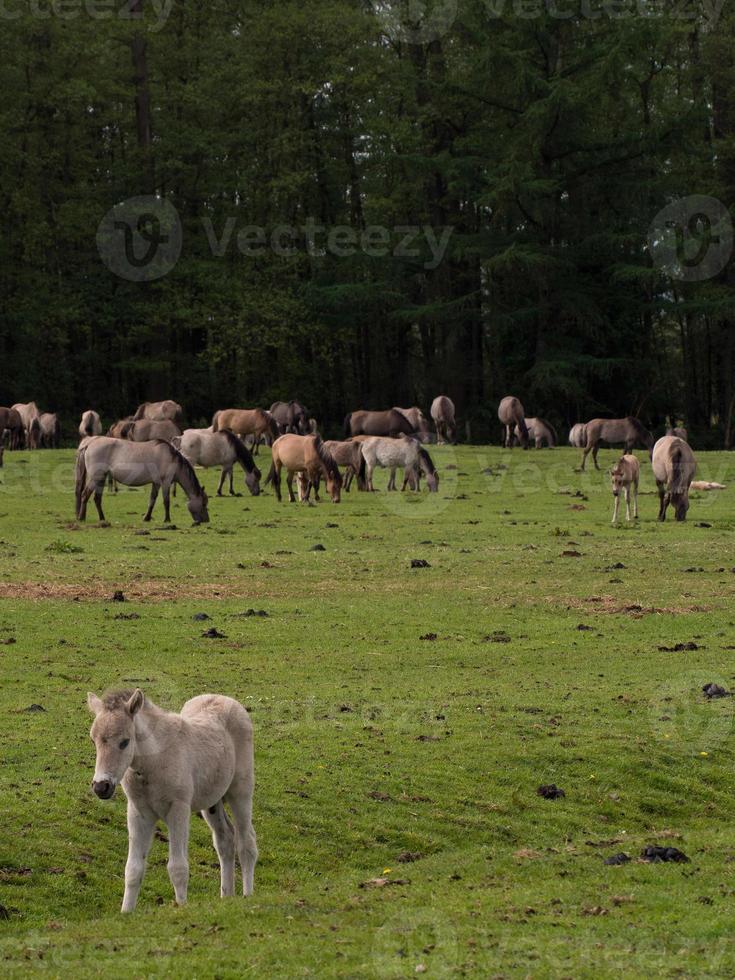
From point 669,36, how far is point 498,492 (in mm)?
30112

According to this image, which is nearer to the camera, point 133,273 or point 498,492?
point 498,492

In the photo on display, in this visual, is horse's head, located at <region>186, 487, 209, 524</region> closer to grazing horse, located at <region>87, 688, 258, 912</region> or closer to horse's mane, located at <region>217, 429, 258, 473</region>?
horse's mane, located at <region>217, 429, 258, 473</region>

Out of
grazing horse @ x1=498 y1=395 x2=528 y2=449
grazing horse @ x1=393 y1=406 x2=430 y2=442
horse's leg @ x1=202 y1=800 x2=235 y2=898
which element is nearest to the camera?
horse's leg @ x1=202 y1=800 x2=235 y2=898

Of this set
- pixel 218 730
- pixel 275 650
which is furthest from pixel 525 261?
pixel 218 730

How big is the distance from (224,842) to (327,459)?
2541 cm

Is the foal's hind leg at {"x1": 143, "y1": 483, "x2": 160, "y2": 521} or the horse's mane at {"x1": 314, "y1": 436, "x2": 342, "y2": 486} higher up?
the horse's mane at {"x1": 314, "y1": 436, "x2": 342, "y2": 486}

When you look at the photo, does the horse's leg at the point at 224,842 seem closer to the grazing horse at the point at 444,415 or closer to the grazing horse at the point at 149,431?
the grazing horse at the point at 149,431

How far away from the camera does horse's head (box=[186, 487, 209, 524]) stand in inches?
1169

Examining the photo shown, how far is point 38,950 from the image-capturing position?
317 inches

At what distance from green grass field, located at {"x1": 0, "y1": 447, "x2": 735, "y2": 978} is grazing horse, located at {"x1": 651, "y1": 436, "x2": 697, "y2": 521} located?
5109 millimetres

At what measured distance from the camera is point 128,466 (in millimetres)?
30250

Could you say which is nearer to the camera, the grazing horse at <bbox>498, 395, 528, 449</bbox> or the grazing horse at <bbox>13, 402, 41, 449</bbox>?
the grazing horse at <bbox>13, 402, 41, 449</bbox>

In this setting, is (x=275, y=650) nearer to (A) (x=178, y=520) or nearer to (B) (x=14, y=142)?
(A) (x=178, y=520)

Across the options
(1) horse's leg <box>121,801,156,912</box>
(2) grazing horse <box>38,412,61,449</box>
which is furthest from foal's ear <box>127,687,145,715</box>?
(2) grazing horse <box>38,412,61,449</box>
